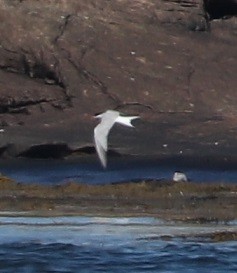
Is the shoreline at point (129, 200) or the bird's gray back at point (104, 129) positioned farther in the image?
the shoreline at point (129, 200)

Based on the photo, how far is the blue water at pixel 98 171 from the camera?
79.2 ft

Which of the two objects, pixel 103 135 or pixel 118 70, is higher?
pixel 118 70

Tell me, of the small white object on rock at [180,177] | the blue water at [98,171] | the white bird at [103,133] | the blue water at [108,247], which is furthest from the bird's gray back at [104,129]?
the blue water at [98,171]

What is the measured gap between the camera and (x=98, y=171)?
82.1 ft

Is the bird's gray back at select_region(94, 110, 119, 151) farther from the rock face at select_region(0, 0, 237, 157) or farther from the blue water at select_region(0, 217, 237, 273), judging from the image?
the rock face at select_region(0, 0, 237, 157)

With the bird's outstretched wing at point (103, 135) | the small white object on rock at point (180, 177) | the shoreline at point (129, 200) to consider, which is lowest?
the shoreline at point (129, 200)

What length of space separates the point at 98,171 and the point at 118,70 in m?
4.18

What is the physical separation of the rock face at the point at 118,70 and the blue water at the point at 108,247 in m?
7.60

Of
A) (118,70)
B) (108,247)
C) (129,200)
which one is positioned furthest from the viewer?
(118,70)

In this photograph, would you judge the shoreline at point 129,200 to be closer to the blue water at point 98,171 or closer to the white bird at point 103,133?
the blue water at point 98,171

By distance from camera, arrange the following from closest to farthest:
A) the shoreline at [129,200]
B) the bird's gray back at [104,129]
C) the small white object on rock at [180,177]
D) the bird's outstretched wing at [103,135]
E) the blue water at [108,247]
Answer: the blue water at [108,247], the bird's outstretched wing at [103,135], the bird's gray back at [104,129], the shoreline at [129,200], the small white object on rock at [180,177]

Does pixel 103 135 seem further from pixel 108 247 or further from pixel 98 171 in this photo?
pixel 98 171

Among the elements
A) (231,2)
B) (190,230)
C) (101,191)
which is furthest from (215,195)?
(231,2)

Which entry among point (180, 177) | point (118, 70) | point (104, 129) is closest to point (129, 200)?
point (180, 177)
